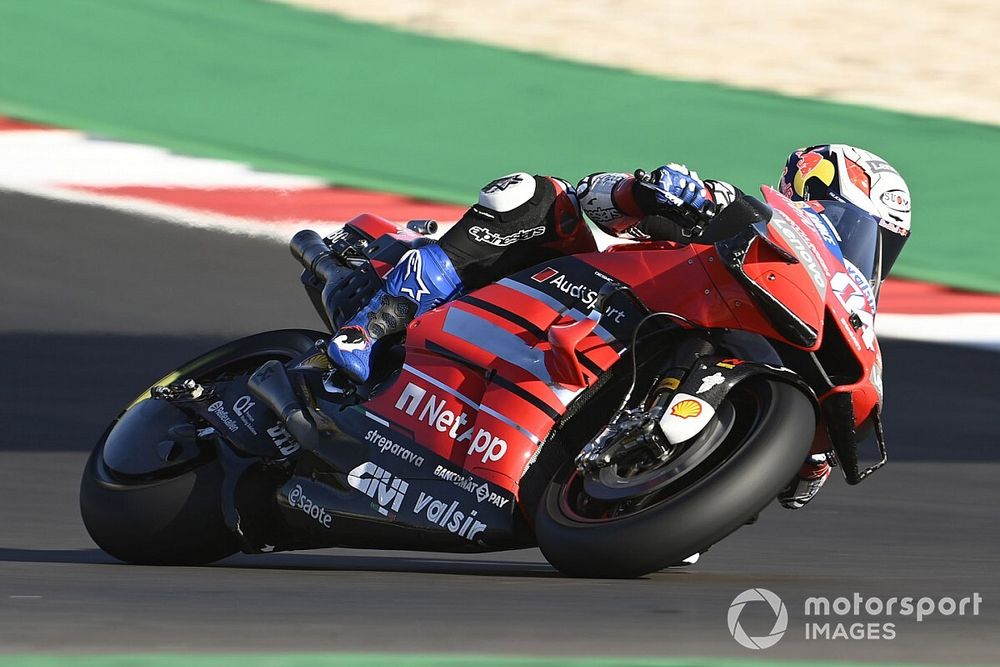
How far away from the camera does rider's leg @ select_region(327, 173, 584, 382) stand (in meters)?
4.95

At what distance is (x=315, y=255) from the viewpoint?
562cm

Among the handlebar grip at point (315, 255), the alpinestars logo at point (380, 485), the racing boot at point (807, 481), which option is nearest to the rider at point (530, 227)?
the alpinestars logo at point (380, 485)

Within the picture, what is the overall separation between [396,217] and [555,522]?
4.85 metres

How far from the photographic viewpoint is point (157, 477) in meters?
5.11

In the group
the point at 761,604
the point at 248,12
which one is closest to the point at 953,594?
the point at 761,604

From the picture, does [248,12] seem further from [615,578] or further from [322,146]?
[615,578]

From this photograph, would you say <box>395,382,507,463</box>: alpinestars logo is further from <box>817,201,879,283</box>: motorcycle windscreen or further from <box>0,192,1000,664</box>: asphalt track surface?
<box>817,201,879,283</box>: motorcycle windscreen

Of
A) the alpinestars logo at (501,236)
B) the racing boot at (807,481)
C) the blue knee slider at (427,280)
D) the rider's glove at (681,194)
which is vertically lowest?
the racing boot at (807,481)

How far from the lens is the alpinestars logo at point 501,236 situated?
4.97m

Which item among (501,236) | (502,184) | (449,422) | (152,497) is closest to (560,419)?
(449,422)

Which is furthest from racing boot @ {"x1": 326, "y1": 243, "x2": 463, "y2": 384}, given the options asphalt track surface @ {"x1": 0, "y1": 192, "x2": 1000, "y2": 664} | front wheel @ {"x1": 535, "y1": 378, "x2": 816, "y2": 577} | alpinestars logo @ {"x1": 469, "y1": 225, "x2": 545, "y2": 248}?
front wheel @ {"x1": 535, "y1": 378, "x2": 816, "y2": 577}

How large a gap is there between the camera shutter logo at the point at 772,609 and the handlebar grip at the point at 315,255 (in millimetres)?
1903

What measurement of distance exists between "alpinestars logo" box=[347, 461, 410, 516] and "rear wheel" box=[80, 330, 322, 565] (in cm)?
49

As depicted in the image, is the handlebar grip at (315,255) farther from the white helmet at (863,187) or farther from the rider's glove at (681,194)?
the white helmet at (863,187)
